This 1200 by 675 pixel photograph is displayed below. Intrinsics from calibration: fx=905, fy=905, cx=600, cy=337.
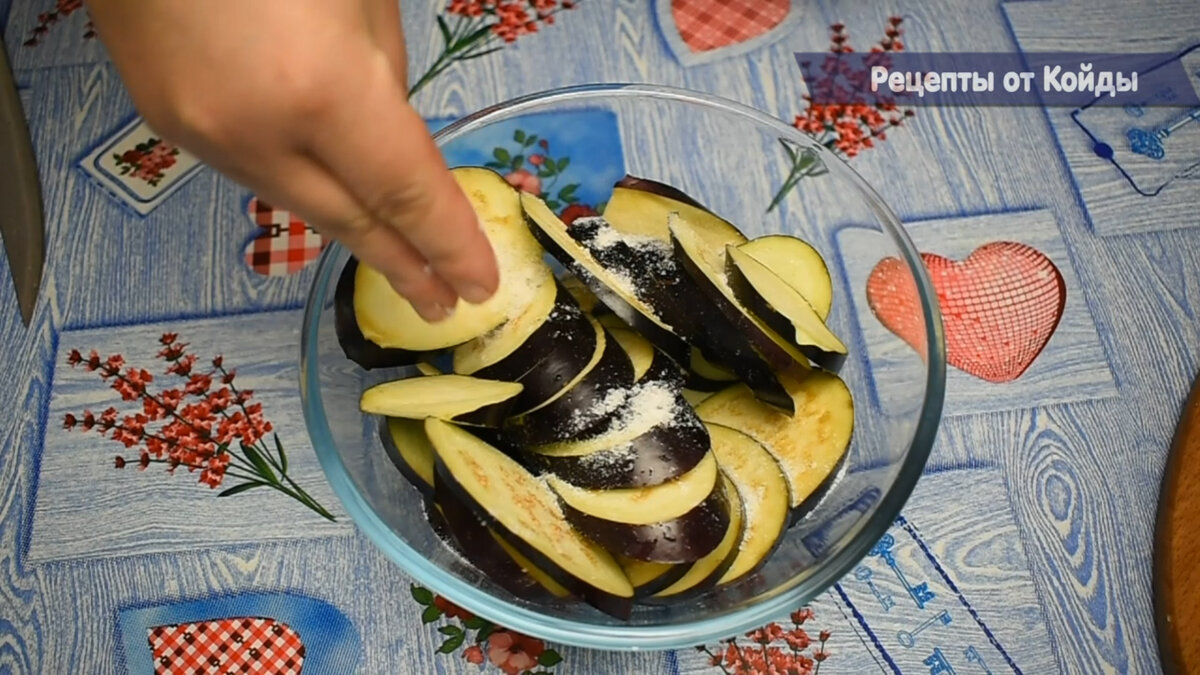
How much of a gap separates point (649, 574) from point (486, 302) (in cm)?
26

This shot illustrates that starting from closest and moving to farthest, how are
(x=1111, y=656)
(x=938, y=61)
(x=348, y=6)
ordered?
(x=348, y=6)
(x=1111, y=656)
(x=938, y=61)

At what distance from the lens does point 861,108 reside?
1.19 metres

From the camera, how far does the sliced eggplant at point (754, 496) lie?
752 millimetres

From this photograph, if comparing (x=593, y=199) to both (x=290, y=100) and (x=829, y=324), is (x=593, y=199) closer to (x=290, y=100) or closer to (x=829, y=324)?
(x=829, y=324)

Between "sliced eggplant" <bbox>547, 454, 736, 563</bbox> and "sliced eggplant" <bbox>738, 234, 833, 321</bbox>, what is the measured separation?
8.9 inches

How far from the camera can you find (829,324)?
3.17 feet

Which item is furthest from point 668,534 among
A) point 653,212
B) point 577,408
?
point 653,212

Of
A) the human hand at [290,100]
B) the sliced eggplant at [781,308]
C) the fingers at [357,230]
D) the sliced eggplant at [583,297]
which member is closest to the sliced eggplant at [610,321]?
the sliced eggplant at [583,297]

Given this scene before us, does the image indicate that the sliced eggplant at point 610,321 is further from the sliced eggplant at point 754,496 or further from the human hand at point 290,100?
the human hand at point 290,100

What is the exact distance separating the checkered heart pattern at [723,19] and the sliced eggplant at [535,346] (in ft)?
1.98

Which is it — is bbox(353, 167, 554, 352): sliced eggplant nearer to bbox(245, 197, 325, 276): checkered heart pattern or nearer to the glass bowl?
the glass bowl

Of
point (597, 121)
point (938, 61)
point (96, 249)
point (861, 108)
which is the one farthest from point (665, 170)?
point (96, 249)

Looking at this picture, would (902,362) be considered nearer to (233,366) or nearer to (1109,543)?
(1109,543)

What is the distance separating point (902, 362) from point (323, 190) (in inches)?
26.4
